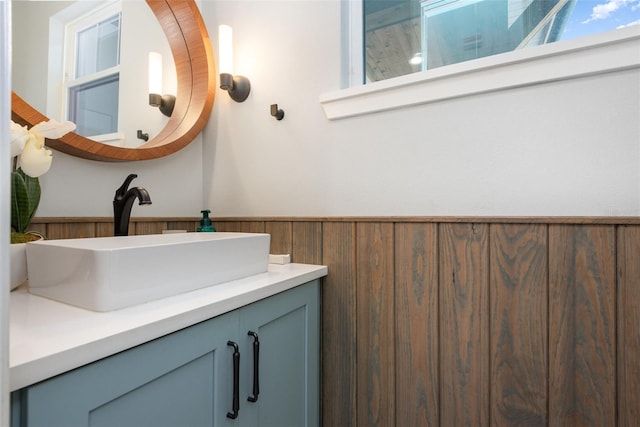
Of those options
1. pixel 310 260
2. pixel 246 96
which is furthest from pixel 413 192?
pixel 246 96

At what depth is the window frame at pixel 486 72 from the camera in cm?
77

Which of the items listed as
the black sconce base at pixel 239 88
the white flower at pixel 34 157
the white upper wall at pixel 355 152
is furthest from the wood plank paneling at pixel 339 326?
the white flower at pixel 34 157

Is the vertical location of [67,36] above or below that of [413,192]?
above

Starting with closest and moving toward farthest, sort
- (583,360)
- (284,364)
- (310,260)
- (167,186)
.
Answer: (583,360) < (284,364) < (310,260) < (167,186)

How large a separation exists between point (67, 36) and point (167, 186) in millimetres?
538

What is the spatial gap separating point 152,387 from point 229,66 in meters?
1.17

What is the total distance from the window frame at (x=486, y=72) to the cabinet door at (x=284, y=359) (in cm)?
62

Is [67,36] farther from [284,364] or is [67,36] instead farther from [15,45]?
[284,364]

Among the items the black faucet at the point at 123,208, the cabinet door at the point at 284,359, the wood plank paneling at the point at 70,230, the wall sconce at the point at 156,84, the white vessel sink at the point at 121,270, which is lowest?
the cabinet door at the point at 284,359

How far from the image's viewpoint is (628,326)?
0.74 metres

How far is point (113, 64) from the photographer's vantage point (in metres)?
1.09

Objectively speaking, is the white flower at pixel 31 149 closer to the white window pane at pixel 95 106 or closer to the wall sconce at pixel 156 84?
the white window pane at pixel 95 106

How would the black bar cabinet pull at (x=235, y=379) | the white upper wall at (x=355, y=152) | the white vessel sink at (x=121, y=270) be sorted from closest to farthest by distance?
the white vessel sink at (x=121, y=270) → the black bar cabinet pull at (x=235, y=379) → the white upper wall at (x=355, y=152)


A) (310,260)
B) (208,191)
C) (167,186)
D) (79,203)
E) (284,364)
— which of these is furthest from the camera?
(208,191)
